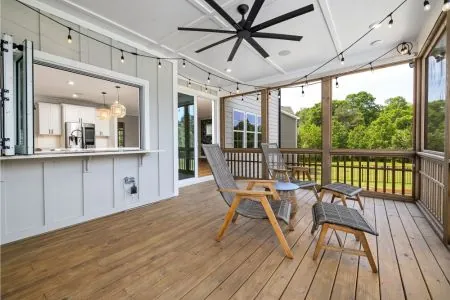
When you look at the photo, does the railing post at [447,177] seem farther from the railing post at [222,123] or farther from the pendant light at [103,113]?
the pendant light at [103,113]

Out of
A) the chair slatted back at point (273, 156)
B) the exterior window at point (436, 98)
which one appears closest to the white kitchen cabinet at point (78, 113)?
the chair slatted back at point (273, 156)

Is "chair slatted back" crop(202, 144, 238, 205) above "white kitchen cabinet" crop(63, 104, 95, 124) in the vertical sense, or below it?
below

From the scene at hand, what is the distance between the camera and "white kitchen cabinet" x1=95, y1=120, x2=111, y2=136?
178 inches

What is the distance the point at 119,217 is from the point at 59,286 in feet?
5.23

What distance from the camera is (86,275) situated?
5.88 ft

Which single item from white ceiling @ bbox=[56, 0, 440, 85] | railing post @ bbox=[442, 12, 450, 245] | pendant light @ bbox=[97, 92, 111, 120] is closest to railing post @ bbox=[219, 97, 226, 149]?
white ceiling @ bbox=[56, 0, 440, 85]

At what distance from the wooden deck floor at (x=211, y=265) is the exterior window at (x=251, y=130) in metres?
4.68

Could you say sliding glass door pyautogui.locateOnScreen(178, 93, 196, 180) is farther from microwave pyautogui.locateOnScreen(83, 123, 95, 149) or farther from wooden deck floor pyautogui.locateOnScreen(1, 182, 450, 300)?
wooden deck floor pyautogui.locateOnScreen(1, 182, 450, 300)

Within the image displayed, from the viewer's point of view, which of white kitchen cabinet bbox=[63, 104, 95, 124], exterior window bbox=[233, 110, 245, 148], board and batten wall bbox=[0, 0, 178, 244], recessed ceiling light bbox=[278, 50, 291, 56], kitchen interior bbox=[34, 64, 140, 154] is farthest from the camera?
exterior window bbox=[233, 110, 245, 148]

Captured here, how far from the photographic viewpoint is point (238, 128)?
7113 mm

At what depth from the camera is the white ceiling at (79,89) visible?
9.66 feet

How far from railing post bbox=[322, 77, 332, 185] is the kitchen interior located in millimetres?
3770

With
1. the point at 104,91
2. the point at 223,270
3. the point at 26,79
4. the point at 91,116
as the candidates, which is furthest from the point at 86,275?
the point at 91,116

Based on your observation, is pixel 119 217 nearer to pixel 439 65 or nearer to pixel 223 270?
pixel 223 270
